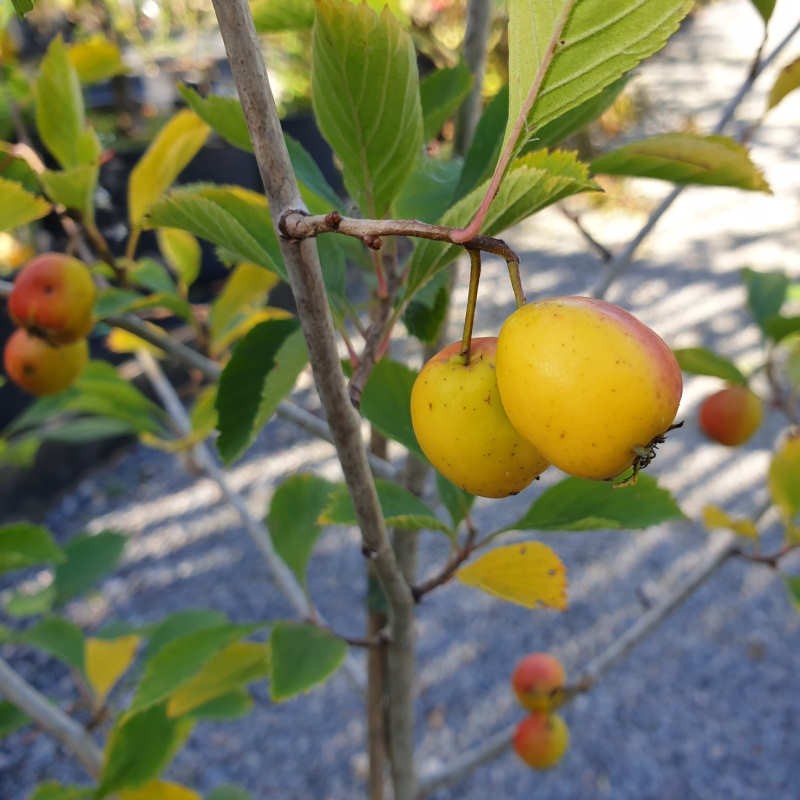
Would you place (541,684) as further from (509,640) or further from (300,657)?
(509,640)

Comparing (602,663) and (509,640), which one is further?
(509,640)

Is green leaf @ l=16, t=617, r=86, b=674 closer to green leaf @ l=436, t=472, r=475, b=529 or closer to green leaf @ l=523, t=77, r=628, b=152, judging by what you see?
green leaf @ l=436, t=472, r=475, b=529

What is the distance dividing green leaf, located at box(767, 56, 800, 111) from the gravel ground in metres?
1.31

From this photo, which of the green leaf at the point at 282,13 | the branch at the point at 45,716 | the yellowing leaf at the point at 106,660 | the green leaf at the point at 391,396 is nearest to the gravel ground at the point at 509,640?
the yellowing leaf at the point at 106,660

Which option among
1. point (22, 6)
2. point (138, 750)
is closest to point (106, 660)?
point (138, 750)

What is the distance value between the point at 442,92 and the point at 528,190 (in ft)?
0.82

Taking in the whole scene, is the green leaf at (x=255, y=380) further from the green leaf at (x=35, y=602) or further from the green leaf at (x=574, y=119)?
the green leaf at (x=35, y=602)

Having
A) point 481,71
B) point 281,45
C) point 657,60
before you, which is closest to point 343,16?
point 481,71

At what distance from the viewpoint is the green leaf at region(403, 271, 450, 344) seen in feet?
1.44

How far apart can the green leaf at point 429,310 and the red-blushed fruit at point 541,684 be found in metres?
0.46

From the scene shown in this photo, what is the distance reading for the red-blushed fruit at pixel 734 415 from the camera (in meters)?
0.85

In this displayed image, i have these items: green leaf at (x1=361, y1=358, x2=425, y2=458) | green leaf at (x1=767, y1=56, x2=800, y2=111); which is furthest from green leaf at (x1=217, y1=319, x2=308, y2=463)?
green leaf at (x1=767, y1=56, x2=800, y2=111)

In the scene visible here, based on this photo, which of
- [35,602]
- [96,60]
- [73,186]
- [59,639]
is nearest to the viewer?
[73,186]

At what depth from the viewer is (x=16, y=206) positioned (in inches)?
14.7
